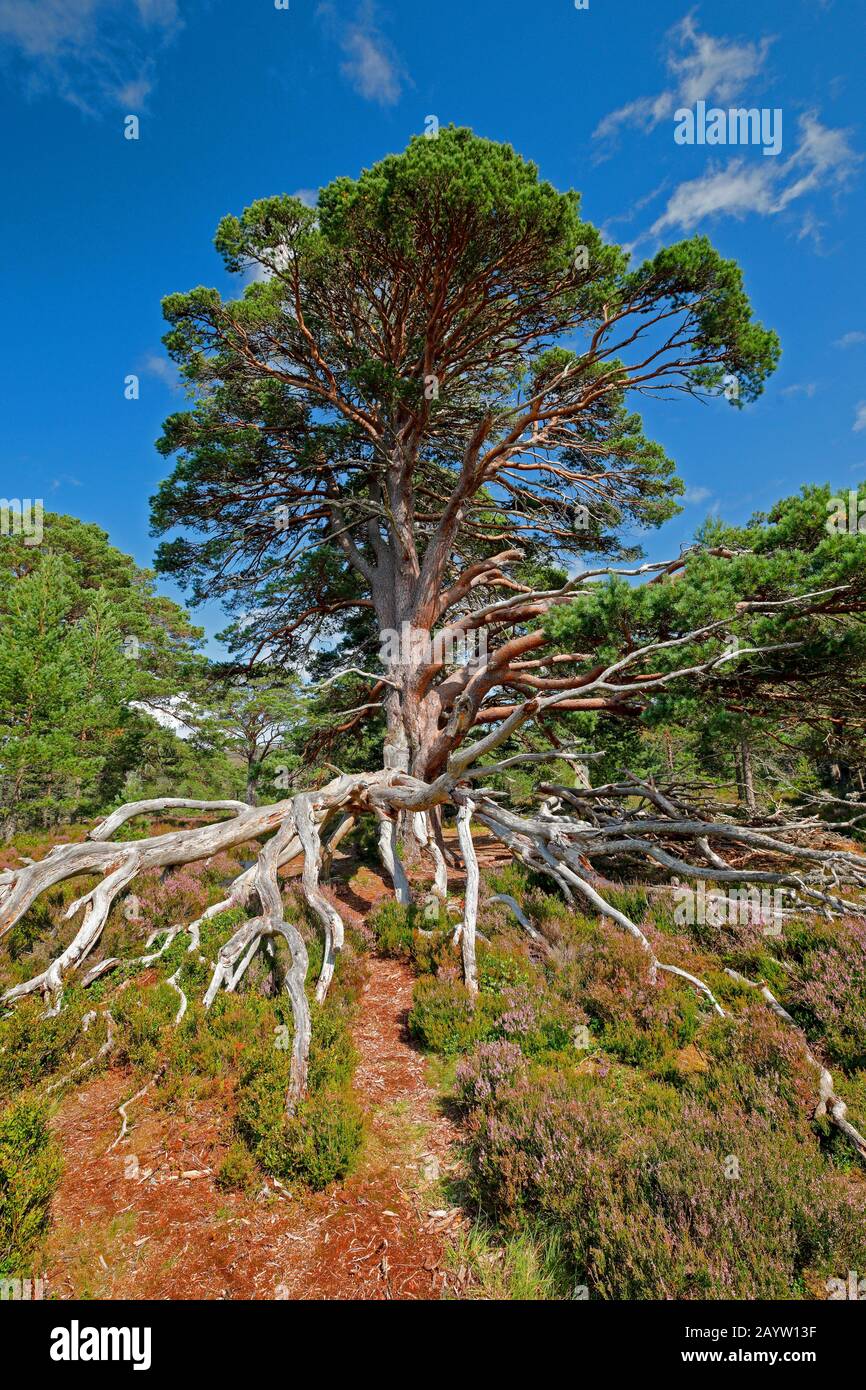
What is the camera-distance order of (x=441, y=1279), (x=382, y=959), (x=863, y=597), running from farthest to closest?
(x=382, y=959), (x=863, y=597), (x=441, y=1279)

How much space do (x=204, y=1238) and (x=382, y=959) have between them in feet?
15.2

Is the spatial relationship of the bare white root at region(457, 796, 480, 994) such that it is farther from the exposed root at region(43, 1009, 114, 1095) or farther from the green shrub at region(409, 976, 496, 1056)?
the exposed root at region(43, 1009, 114, 1095)

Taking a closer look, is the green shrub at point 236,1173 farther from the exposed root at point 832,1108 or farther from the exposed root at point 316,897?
the exposed root at point 832,1108

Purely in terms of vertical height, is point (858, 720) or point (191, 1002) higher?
point (858, 720)

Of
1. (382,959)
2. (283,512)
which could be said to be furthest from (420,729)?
(283,512)

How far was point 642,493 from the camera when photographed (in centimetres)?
1261

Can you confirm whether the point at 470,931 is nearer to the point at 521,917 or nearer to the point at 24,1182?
the point at 521,917

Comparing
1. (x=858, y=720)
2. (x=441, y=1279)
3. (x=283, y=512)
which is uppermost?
(x=283, y=512)

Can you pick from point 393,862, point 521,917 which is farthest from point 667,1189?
point 393,862

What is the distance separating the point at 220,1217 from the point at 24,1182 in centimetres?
125

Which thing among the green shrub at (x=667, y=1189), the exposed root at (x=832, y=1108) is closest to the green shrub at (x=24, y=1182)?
the green shrub at (x=667, y=1189)
